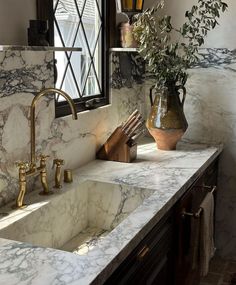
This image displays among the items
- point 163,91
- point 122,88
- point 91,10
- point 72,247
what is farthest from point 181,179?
point 91,10

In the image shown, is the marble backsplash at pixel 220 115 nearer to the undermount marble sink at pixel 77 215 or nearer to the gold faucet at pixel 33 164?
the undermount marble sink at pixel 77 215

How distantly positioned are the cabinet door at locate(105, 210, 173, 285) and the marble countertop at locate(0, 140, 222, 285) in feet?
0.22

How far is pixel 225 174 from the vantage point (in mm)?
2812

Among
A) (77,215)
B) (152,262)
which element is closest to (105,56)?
(77,215)

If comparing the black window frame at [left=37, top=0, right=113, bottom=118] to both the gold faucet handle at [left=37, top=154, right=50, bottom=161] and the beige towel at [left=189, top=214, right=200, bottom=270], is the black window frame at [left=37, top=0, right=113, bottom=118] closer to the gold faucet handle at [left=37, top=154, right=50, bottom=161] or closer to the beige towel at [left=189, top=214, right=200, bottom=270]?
the gold faucet handle at [left=37, top=154, right=50, bottom=161]

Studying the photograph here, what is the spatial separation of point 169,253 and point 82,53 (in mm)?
1123

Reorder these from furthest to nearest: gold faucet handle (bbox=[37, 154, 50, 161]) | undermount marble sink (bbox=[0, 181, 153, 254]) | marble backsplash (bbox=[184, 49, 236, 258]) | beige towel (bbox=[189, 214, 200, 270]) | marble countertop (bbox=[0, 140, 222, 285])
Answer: marble backsplash (bbox=[184, 49, 236, 258]), beige towel (bbox=[189, 214, 200, 270]), gold faucet handle (bbox=[37, 154, 50, 161]), undermount marble sink (bbox=[0, 181, 153, 254]), marble countertop (bbox=[0, 140, 222, 285])

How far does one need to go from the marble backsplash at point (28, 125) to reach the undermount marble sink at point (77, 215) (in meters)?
0.14

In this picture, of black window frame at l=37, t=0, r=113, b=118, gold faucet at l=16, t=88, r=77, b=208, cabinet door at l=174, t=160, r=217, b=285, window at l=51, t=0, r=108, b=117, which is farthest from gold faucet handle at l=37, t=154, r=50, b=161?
cabinet door at l=174, t=160, r=217, b=285

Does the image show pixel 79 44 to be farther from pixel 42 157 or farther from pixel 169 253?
pixel 169 253

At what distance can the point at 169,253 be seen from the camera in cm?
182

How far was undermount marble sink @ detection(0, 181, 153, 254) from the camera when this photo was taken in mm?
1516

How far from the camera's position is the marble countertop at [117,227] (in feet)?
3.50

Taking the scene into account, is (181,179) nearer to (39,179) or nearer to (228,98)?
(39,179)
